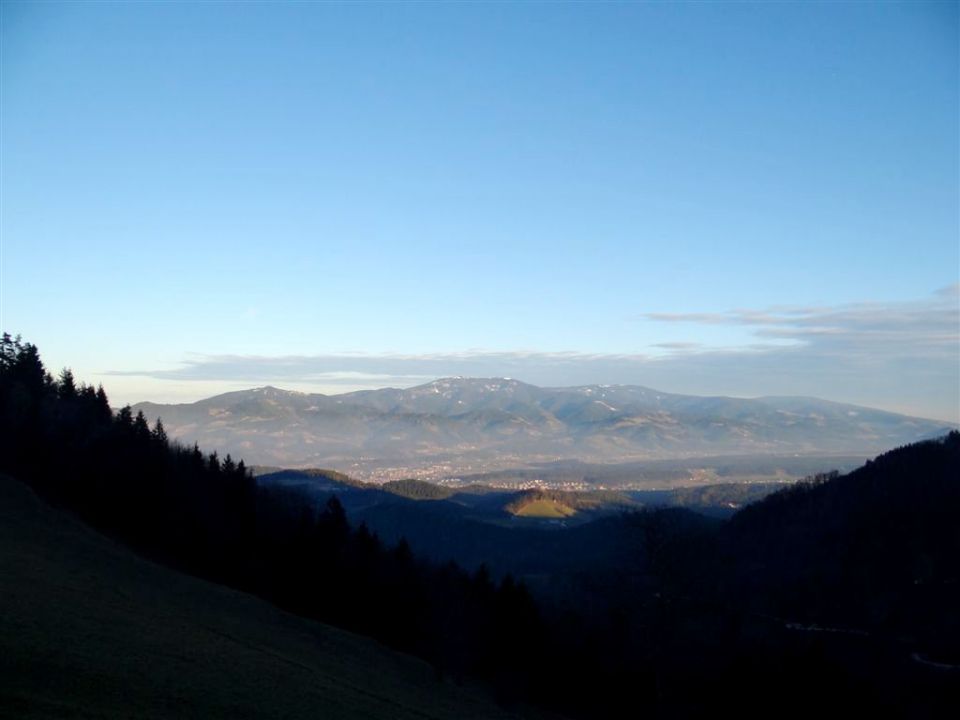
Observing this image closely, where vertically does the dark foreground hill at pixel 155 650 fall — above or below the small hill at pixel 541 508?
above

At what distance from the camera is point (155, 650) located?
19703 millimetres

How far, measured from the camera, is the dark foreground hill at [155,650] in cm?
1544

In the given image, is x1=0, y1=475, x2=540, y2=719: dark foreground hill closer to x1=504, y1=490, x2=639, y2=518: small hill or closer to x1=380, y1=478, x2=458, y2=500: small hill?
x1=504, y1=490, x2=639, y2=518: small hill

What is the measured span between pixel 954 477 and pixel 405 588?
54772 millimetres

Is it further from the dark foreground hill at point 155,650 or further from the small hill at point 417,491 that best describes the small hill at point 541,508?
the dark foreground hill at point 155,650

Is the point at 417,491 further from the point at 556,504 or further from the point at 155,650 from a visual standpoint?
the point at 155,650

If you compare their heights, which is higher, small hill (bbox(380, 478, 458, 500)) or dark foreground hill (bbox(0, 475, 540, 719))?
dark foreground hill (bbox(0, 475, 540, 719))

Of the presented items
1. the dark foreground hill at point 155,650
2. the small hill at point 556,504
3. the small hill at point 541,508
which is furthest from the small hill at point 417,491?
the dark foreground hill at point 155,650

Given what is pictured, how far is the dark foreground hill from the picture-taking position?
15.4m

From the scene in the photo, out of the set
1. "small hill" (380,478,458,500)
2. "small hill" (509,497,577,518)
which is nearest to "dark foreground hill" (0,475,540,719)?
"small hill" (509,497,577,518)

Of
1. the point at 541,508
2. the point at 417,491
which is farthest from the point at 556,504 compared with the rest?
the point at 417,491

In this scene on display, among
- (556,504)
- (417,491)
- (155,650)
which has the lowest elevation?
(556,504)

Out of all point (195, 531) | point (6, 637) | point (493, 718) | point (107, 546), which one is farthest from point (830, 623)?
point (6, 637)

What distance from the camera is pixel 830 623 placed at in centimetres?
5709
